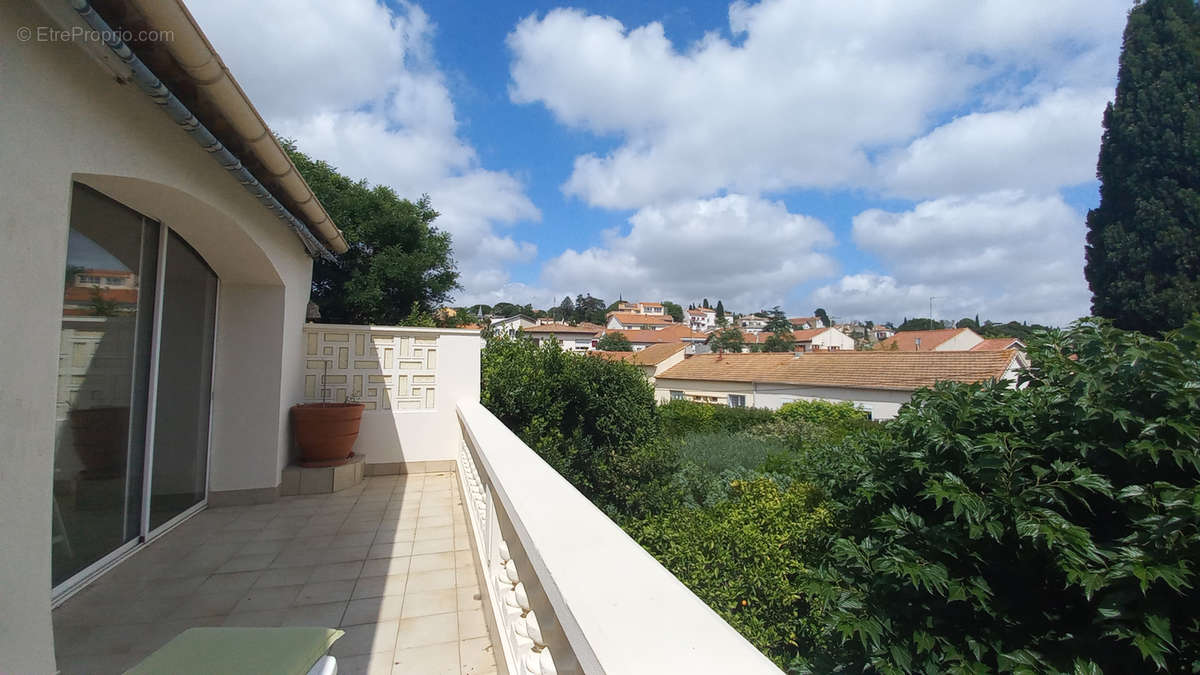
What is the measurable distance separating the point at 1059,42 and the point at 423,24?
452 inches

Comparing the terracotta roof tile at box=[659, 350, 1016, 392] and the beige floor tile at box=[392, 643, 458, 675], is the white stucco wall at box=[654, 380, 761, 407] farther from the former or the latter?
the beige floor tile at box=[392, 643, 458, 675]

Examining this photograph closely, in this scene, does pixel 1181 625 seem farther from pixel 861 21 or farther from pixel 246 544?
→ pixel 861 21

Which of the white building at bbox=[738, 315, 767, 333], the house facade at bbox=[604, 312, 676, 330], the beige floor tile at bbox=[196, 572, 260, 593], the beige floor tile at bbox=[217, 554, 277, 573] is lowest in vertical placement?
the beige floor tile at bbox=[196, 572, 260, 593]

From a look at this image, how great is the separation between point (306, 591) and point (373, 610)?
1.87ft

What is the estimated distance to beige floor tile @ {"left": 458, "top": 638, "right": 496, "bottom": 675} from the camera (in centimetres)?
237

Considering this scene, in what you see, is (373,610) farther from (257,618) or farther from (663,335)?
(663,335)

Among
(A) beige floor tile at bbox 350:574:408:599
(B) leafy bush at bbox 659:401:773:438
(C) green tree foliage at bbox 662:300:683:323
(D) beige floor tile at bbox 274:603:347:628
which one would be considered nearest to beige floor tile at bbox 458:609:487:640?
(A) beige floor tile at bbox 350:574:408:599

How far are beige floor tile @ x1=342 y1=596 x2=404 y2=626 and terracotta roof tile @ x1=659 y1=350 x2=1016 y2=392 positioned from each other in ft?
56.4

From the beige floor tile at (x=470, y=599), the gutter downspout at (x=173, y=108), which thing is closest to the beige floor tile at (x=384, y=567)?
the beige floor tile at (x=470, y=599)

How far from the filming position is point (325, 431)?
5.39 m

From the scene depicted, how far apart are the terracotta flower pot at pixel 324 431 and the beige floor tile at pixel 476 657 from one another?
356cm

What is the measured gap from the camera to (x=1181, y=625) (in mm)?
1612

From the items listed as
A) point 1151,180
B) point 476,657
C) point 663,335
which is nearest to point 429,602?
point 476,657

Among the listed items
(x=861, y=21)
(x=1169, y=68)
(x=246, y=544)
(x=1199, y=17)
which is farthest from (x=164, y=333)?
(x=1199, y=17)
